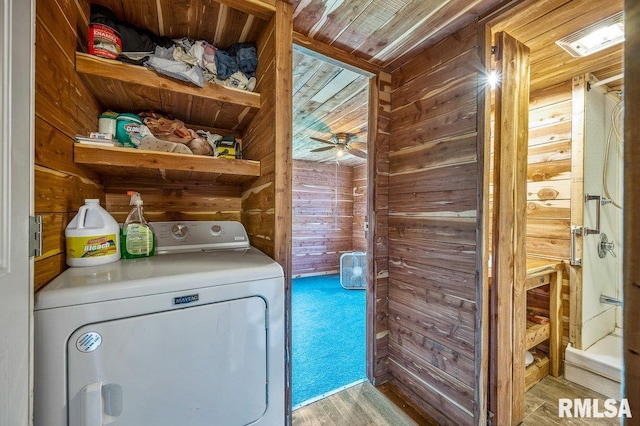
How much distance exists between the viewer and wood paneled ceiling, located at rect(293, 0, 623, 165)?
1168 millimetres

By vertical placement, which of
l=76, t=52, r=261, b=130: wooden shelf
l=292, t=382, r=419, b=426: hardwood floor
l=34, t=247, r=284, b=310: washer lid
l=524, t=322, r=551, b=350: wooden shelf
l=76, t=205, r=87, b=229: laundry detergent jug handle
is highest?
l=76, t=52, r=261, b=130: wooden shelf

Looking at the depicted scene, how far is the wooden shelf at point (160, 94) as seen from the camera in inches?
37.2

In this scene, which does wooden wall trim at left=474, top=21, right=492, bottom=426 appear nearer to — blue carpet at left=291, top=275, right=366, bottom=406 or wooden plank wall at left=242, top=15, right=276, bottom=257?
blue carpet at left=291, top=275, right=366, bottom=406

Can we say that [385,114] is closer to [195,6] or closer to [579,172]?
[195,6]

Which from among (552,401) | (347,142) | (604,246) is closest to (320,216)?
(347,142)

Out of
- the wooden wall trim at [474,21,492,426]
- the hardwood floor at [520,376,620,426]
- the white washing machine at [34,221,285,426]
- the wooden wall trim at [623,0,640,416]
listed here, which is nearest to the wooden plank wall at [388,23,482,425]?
the wooden wall trim at [474,21,492,426]

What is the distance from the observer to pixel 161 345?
28.1 inches

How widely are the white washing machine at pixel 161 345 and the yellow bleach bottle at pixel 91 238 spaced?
0.15 ft

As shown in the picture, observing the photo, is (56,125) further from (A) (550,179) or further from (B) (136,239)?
(A) (550,179)

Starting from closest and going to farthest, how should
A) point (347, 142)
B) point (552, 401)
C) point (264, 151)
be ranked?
point (264, 151) → point (552, 401) → point (347, 142)

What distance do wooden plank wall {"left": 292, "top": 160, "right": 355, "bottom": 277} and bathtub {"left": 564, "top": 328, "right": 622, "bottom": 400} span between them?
3.73 metres

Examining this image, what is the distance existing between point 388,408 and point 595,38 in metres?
2.49

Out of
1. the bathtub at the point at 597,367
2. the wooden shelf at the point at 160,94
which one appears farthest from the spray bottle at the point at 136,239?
the bathtub at the point at 597,367

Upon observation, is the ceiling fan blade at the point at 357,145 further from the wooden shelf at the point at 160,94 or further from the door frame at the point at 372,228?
the wooden shelf at the point at 160,94
